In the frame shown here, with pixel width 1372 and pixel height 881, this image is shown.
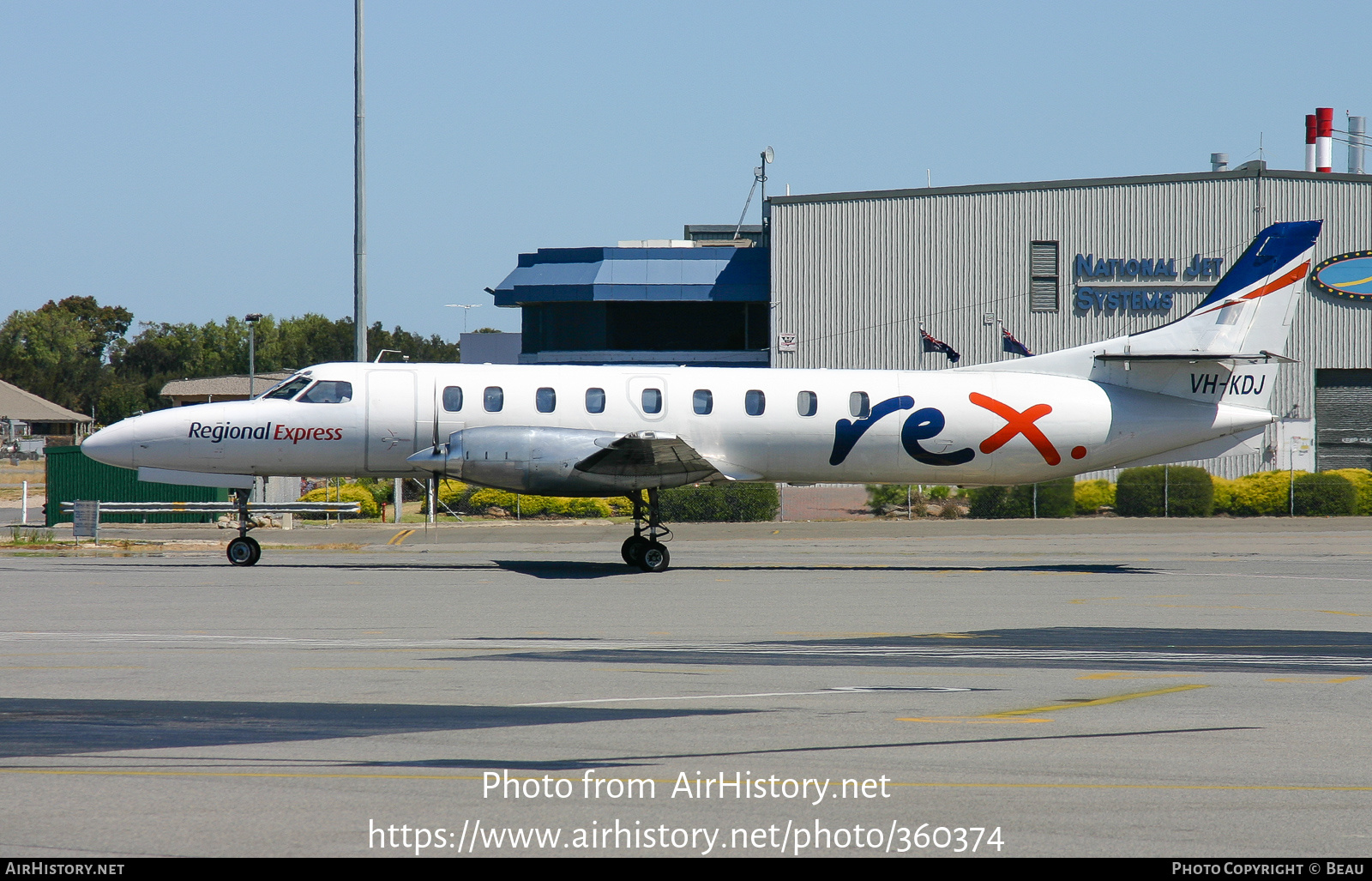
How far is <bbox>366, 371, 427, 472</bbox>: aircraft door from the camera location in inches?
792

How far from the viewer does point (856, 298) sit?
4284 cm

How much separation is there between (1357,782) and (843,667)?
4482 millimetres

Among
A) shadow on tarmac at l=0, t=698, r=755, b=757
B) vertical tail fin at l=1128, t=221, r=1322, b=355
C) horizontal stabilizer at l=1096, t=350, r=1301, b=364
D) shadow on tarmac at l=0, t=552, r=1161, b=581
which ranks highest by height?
vertical tail fin at l=1128, t=221, r=1322, b=355

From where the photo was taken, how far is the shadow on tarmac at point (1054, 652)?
10414mm

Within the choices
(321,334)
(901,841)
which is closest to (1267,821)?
(901,841)

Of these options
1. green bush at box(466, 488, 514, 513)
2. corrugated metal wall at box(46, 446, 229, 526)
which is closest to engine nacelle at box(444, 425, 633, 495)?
green bush at box(466, 488, 514, 513)

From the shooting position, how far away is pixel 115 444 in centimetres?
2016

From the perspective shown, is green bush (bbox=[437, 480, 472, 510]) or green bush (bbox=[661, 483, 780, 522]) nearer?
green bush (bbox=[661, 483, 780, 522])

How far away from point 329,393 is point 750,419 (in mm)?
6940

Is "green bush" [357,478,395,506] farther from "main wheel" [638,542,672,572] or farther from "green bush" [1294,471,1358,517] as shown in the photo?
"green bush" [1294,471,1358,517]

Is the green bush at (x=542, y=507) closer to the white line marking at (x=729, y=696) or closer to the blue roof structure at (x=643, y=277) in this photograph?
the blue roof structure at (x=643, y=277)

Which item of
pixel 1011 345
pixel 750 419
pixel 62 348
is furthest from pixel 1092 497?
pixel 62 348

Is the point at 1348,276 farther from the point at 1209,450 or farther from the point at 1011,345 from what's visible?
the point at 1209,450

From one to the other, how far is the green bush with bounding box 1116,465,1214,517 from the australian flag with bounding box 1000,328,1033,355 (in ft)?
24.1
